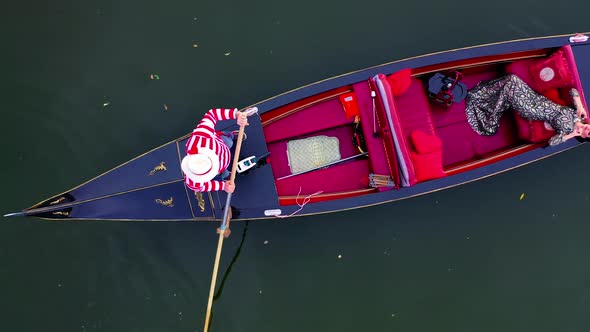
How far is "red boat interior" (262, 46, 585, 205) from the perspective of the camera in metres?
3.84

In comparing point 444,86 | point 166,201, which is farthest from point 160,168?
point 444,86

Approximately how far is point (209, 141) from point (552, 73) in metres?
3.19

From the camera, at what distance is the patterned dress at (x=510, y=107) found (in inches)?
148

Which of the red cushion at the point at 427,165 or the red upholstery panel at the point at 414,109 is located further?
the red upholstery panel at the point at 414,109

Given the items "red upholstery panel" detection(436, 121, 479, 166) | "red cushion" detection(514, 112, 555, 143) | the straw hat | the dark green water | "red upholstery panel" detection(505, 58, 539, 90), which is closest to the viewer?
the straw hat

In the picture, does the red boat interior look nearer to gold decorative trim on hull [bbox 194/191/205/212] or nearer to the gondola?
the gondola

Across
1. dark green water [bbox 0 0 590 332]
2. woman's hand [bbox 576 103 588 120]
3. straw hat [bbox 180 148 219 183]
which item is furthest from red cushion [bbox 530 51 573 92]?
straw hat [bbox 180 148 219 183]

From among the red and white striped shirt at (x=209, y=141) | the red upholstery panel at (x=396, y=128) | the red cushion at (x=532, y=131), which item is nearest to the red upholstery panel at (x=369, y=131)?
the red upholstery panel at (x=396, y=128)

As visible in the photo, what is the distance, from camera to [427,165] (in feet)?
12.6

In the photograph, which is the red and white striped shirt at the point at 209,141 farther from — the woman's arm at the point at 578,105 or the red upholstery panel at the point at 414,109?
the woman's arm at the point at 578,105

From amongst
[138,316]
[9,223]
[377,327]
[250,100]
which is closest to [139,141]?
[250,100]

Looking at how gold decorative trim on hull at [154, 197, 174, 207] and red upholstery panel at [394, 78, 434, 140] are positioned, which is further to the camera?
red upholstery panel at [394, 78, 434, 140]

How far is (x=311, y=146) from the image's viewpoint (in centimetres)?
415

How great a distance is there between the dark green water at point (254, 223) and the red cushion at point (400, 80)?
102cm
